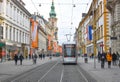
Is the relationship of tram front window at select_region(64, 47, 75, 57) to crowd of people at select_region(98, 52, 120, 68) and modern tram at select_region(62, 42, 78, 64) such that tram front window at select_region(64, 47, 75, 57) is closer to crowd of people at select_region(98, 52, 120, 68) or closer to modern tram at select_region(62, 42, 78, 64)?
modern tram at select_region(62, 42, 78, 64)

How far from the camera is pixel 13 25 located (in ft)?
219

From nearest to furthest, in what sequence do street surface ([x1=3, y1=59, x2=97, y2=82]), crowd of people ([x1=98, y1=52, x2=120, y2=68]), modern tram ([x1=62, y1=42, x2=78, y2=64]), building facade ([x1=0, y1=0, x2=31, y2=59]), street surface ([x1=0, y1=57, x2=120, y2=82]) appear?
street surface ([x1=3, y1=59, x2=97, y2=82])
street surface ([x1=0, y1=57, x2=120, y2=82])
crowd of people ([x1=98, y1=52, x2=120, y2=68])
modern tram ([x1=62, y1=42, x2=78, y2=64])
building facade ([x1=0, y1=0, x2=31, y2=59])

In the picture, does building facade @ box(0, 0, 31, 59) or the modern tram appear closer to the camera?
the modern tram

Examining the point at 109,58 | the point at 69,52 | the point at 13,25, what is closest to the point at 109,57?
the point at 109,58

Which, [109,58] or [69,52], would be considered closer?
[109,58]

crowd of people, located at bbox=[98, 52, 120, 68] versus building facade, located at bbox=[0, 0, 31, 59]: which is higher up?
building facade, located at bbox=[0, 0, 31, 59]

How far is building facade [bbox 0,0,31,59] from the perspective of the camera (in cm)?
5741

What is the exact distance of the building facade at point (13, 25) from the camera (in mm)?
57406

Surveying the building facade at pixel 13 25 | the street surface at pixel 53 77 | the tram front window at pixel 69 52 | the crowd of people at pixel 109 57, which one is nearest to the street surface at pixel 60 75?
the street surface at pixel 53 77

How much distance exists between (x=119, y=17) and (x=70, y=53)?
28.5 feet

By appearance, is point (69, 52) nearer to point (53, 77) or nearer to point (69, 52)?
point (69, 52)

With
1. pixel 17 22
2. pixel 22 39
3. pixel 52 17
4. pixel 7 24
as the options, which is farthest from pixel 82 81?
pixel 52 17

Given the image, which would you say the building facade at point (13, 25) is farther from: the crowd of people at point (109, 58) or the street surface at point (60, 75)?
the street surface at point (60, 75)

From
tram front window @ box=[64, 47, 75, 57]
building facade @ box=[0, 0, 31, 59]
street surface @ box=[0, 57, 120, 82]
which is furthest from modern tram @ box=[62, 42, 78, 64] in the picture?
building facade @ box=[0, 0, 31, 59]
